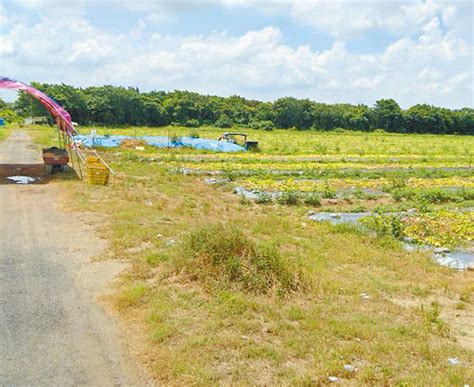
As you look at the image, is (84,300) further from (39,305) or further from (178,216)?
(178,216)

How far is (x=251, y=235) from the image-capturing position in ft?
36.3

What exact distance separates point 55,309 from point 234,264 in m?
2.69

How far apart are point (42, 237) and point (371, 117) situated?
73.7 meters

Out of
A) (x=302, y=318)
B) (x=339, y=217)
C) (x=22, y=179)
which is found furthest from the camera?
(x=22, y=179)

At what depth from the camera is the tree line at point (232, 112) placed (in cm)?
5797

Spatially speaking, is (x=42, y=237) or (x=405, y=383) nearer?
(x=405, y=383)

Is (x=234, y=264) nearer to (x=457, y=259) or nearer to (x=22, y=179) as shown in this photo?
(x=457, y=259)

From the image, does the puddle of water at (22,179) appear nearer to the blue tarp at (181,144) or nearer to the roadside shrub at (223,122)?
the blue tarp at (181,144)

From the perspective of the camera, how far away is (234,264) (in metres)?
7.21

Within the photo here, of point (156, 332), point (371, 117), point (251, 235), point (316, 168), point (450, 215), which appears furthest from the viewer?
point (371, 117)

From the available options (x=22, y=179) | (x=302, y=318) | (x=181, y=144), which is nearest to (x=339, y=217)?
(x=302, y=318)

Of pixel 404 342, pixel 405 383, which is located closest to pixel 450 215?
pixel 404 342

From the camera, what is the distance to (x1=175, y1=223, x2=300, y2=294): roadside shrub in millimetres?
7133

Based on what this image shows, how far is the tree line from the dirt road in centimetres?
4875
